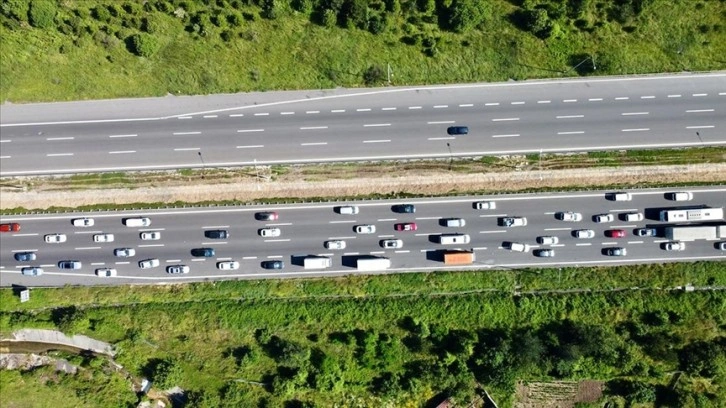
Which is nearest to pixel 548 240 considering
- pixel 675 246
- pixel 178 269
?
pixel 675 246

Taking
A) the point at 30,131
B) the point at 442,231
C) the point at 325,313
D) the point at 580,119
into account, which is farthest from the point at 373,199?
the point at 30,131

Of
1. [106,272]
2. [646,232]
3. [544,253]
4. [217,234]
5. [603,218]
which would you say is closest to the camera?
[646,232]

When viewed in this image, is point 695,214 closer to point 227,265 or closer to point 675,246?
point 675,246

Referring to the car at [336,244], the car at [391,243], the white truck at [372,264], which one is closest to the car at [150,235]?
the car at [336,244]

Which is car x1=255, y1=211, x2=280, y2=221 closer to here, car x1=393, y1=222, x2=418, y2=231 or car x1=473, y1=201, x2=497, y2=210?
car x1=393, y1=222, x2=418, y2=231

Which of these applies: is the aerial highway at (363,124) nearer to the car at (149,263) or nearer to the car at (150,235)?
the car at (150,235)

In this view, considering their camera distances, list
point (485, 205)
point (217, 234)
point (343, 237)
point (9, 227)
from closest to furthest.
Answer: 1. point (485, 205)
2. point (217, 234)
3. point (343, 237)
4. point (9, 227)

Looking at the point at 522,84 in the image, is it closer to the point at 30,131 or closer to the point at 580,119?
the point at 580,119
